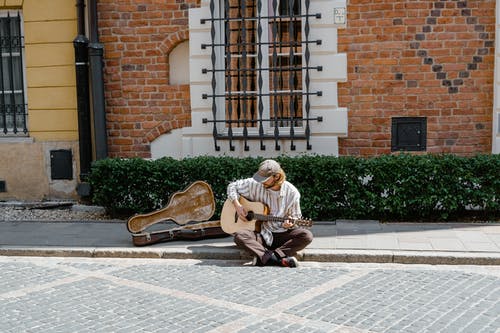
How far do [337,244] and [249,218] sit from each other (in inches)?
45.0

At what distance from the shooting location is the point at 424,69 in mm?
9508

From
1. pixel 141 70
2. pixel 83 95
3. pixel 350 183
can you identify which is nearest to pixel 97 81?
pixel 83 95

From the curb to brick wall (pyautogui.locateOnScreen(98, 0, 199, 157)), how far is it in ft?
9.81

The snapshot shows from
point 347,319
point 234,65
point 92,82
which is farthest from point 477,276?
point 92,82

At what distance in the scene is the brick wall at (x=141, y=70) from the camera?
33.3 ft

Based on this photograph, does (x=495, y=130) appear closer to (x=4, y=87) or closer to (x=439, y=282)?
(x=439, y=282)

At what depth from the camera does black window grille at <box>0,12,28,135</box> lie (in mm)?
11016

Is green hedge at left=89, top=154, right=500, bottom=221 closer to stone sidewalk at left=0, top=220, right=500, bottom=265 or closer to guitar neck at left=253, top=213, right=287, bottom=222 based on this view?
stone sidewalk at left=0, top=220, right=500, bottom=265

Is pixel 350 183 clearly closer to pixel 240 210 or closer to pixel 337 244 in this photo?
pixel 337 244

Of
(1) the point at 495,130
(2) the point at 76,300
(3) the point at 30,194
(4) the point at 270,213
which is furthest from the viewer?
(3) the point at 30,194

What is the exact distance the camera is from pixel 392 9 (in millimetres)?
9516

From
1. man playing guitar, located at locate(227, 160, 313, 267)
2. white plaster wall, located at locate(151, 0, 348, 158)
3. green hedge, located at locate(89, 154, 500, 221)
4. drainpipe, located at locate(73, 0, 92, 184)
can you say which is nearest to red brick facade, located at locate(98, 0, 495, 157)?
white plaster wall, located at locate(151, 0, 348, 158)

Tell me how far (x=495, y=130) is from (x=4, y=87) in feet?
26.3

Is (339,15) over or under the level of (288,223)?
over
